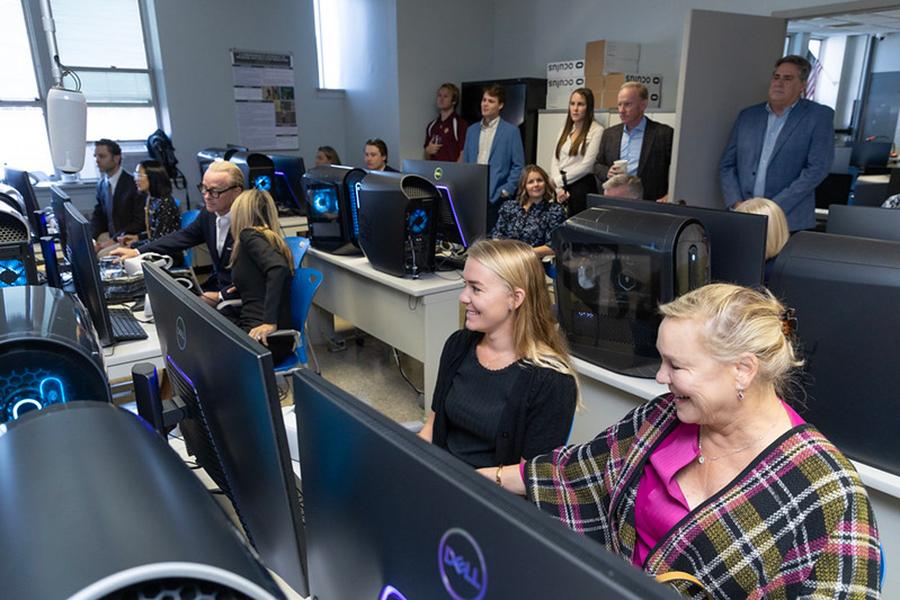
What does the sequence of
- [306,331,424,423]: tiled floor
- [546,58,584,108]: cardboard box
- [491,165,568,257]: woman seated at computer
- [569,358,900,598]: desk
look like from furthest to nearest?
[546,58,584,108]: cardboard box < [491,165,568,257]: woman seated at computer < [306,331,424,423]: tiled floor < [569,358,900,598]: desk

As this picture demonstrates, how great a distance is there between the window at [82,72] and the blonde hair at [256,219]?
11.2 feet

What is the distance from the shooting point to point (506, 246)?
1.53 m

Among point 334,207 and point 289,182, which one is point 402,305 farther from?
point 289,182

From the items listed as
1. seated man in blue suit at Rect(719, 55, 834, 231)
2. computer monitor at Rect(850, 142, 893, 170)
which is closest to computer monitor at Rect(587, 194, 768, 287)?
seated man in blue suit at Rect(719, 55, 834, 231)

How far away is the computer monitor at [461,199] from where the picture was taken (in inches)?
106

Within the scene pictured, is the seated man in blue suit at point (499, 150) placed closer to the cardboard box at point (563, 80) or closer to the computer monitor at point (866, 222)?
the cardboard box at point (563, 80)

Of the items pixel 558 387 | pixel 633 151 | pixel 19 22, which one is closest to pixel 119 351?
pixel 558 387

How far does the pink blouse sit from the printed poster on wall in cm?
574

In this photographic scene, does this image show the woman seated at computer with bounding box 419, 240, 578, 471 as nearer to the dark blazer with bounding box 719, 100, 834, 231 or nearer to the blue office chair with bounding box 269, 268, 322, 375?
the blue office chair with bounding box 269, 268, 322, 375

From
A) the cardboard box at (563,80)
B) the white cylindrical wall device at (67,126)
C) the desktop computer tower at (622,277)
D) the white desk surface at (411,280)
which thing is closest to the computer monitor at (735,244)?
the desktop computer tower at (622,277)

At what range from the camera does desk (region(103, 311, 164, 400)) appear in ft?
5.74

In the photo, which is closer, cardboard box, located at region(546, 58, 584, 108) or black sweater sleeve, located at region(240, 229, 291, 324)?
black sweater sleeve, located at region(240, 229, 291, 324)

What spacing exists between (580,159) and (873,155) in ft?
14.8

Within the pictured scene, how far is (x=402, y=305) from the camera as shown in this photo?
2873mm
